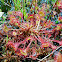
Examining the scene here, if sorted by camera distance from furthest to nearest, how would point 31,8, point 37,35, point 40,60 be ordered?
point 31,8
point 37,35
point 40,60

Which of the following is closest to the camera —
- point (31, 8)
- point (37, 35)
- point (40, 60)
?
point (40, 60)

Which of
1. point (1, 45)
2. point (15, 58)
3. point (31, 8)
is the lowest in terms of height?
point (15, 58)

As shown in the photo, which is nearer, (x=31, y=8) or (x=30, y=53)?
(x=30, y=53)

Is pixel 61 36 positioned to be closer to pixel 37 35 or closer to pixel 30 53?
pixel 37 35

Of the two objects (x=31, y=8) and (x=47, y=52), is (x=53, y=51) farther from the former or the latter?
(x=31, y=8)

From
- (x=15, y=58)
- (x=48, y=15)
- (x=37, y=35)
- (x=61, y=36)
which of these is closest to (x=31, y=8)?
(x=48, y=15)

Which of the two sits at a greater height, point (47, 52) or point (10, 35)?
point (10, 35)
